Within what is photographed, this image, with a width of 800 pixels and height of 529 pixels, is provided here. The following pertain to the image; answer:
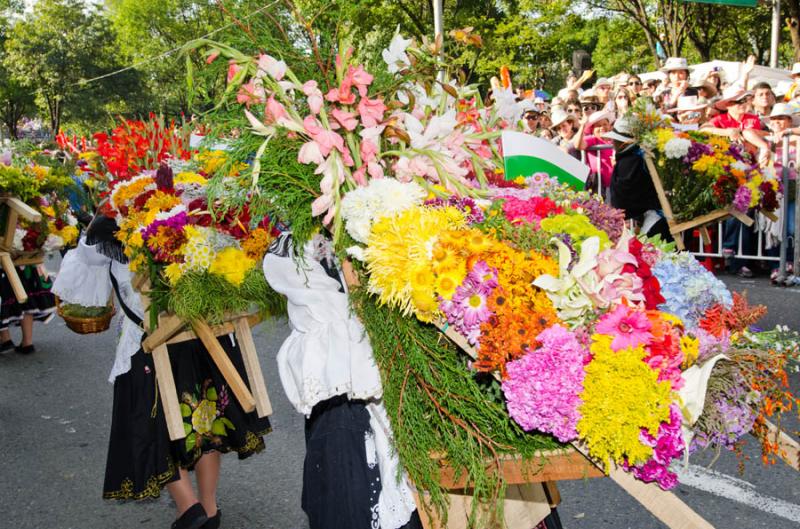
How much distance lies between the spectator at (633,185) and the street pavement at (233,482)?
1441mm

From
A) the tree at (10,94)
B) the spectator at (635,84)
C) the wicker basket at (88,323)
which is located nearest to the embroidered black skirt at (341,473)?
the wicker basket at (88,323)

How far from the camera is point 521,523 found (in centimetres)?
265

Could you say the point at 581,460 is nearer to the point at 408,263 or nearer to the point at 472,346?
the point at 472,346

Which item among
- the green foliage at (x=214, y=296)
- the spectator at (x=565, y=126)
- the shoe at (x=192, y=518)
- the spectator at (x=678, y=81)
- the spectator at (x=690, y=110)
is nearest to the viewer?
the green foliage at (x=214, y=296)

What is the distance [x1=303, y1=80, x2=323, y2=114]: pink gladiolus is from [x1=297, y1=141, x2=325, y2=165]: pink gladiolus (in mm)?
114

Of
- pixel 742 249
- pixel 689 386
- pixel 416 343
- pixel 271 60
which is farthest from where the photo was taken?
pixel 742 249

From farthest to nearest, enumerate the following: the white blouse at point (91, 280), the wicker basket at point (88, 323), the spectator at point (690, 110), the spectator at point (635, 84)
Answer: the spectator at point (635, 84) → the spectator at point (690, 110) → the wicker basket at point (88, 323) → the white blouse at point (91, 280)

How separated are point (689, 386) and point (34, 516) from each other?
388cm

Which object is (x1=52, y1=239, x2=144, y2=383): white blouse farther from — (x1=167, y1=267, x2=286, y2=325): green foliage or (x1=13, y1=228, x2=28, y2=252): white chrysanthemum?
(x1=13, y1=228, x2=28, y2=252): white chrysanthemum

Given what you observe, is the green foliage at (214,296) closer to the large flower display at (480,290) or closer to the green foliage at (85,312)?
the large flower display at (480,290)

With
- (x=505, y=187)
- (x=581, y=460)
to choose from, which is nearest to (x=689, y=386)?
(x=581, y=460)

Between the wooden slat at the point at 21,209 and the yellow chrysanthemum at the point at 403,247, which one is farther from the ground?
the yellow chrysanthemum at the point at 403,247

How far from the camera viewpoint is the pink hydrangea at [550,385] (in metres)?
2.07

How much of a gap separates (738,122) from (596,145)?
5.28 ft
